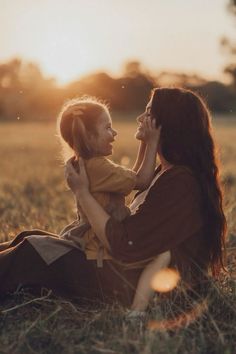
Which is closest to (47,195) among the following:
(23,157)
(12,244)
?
(12,244)

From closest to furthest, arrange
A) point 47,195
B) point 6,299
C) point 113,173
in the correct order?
point 113,173 < point 6,299 < point 47,195

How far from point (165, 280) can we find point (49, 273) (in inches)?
27.8

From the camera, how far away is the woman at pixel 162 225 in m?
3.98

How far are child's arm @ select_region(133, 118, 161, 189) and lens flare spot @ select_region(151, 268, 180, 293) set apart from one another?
574mm

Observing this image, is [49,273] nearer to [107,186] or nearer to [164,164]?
[107,186]

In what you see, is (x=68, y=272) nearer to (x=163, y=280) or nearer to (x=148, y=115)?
(x=163, y=280)

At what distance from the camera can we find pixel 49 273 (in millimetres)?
4242

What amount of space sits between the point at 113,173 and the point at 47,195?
6.02 m

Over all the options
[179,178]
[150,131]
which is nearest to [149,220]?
[179,178]

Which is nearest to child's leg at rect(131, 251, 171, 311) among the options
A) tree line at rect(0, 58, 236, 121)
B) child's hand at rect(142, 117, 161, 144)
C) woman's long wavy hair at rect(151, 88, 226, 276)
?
woman's long wavy hair at rect(151, 88, 226, 276)

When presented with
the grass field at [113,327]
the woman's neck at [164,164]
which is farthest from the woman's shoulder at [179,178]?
the grass field at [113,327]

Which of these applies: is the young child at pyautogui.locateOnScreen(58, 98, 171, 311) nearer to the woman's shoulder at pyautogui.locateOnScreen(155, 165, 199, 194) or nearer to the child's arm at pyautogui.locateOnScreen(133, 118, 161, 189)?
the child's arm at pyautogui.locateOnScreen(133, 118, 161, 189)

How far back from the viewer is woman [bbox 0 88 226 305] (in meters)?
3.98

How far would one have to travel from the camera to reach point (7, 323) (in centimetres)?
400
